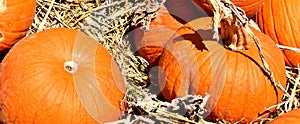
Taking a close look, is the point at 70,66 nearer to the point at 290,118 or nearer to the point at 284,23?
the point at 290,118

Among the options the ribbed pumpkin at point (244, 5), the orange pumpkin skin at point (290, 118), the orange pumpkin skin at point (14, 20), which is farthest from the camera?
the ribbed pumpkin at point (244, 5)

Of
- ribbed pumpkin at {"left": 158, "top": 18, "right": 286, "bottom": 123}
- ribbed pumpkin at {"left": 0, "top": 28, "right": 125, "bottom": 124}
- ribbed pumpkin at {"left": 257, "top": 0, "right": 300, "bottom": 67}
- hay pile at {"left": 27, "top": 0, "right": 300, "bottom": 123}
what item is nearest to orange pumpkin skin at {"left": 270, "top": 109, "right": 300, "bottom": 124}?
ribbed pumpkin at {"left": 158, "top": 18, "right": 286, "bottom": 123}

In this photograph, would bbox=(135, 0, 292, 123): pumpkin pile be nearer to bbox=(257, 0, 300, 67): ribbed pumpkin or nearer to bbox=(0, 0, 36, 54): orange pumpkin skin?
bbox=(257, 0, 300, 67): ribbed pumpkin

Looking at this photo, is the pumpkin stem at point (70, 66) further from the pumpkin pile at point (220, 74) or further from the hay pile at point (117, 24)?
the pumpkin pile at point (220, 74)

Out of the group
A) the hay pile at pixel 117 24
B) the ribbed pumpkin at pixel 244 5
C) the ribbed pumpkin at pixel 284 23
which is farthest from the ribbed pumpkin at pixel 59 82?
the ribbed pumpkin at pixel 284 23

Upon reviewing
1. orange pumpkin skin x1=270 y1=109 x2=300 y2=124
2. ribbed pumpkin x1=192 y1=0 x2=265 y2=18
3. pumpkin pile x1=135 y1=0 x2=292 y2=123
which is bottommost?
orange pumpkin skin x1=270 y1=109 x2=300 y2=124

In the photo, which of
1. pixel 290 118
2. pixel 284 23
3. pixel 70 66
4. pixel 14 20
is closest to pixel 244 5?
pixel 284 23

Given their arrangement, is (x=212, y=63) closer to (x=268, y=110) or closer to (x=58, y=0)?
(x=268, y=110)
